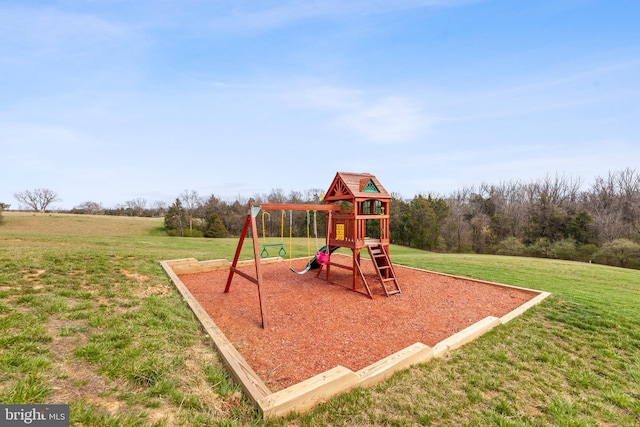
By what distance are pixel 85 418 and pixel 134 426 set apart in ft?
1.30

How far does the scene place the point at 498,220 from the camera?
36125 millimetres

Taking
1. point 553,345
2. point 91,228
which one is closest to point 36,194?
point 91,228

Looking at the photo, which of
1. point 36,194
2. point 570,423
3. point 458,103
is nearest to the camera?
point 570,423

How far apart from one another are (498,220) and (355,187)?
36.4 m

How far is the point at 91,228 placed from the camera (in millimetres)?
36281

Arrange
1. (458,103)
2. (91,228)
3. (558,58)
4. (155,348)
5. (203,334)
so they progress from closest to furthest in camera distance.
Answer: (155,348)
(203,334)
(558,58)
(458,103)
(91,228)

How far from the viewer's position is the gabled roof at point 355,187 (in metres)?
7.61

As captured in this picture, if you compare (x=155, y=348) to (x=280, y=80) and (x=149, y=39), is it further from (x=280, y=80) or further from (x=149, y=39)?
(x=280, y=80)

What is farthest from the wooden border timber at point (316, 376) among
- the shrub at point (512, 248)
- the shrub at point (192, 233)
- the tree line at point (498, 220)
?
the shrub at point (192, 233)

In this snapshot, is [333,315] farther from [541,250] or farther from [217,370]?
[541,250]

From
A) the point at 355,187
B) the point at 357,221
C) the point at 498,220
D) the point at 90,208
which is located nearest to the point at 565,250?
the point at 498,220
